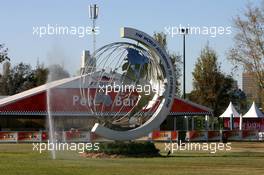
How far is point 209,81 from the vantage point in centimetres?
8912

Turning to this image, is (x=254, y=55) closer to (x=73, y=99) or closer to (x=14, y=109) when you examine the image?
(x=73, y=99)

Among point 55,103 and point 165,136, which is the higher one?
point 55,103

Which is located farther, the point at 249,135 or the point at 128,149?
the point at 249,135

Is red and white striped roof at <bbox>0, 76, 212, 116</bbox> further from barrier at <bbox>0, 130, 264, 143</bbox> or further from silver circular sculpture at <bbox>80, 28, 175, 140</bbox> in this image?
silver circular sculpture at <bbox>80, 28, 175, 140</bbox>

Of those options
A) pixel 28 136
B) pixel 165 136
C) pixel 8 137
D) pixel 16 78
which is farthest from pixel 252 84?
pixel 16 78

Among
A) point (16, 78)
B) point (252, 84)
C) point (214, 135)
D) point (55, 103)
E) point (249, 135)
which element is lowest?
point (249, 135)

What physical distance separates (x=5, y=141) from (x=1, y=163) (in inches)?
1151

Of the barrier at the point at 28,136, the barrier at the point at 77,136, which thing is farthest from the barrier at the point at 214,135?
the barrier at the point at 28,136

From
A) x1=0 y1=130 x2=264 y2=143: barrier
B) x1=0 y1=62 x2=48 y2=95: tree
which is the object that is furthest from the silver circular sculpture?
x1=0 y1=62 x2=48 y2=95: tree

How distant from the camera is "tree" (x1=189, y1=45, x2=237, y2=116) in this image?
89062 mm

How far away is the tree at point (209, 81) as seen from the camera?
8906 centimetres

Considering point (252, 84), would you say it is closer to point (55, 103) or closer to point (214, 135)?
point (214, 135)

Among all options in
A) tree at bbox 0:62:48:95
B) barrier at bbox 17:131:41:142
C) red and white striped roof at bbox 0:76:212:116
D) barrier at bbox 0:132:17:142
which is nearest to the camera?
barrier at bbox 17:131:41:142

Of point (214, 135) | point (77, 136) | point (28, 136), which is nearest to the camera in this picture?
point (77, 136)
